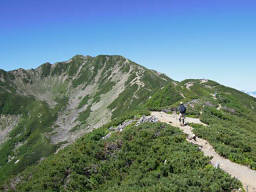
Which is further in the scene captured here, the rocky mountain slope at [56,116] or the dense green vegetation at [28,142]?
the rocky mountain slope at [56,116]

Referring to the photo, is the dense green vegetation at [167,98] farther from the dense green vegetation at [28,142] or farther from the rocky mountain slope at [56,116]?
the dense green vegetation at [28,142]

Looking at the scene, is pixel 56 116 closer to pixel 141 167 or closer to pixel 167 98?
pixel 167 98

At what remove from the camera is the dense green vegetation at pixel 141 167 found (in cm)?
1270

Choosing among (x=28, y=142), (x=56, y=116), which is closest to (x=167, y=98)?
(x=28, y=142)

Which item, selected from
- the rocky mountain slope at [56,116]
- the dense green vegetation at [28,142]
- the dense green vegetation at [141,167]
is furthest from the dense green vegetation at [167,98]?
the dense green vegetation at [28,142]

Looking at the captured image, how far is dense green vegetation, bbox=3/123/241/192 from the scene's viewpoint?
12.7 meters

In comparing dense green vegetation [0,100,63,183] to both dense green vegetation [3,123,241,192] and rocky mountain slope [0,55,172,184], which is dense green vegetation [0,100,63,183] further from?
dense green vegetation [3,123,241,192]

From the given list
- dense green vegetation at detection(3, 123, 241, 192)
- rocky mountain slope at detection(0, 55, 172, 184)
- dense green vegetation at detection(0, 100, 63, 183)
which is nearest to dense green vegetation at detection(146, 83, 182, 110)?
rocky mountain slope at detection(0, 55, 172, 184)

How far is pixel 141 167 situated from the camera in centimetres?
1689

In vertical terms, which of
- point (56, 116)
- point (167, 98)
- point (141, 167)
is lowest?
point (56, 116)

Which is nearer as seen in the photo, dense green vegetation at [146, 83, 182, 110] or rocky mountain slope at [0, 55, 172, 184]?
dense green vegetation at [146, 83, 182, 110]

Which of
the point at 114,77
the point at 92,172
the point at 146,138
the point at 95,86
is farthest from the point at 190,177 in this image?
the point at 95,86

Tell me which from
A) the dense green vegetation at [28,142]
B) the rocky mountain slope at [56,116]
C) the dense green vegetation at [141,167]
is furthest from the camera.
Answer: the rocky mountain slope at [56,116]

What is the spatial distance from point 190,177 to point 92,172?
11.1 m
